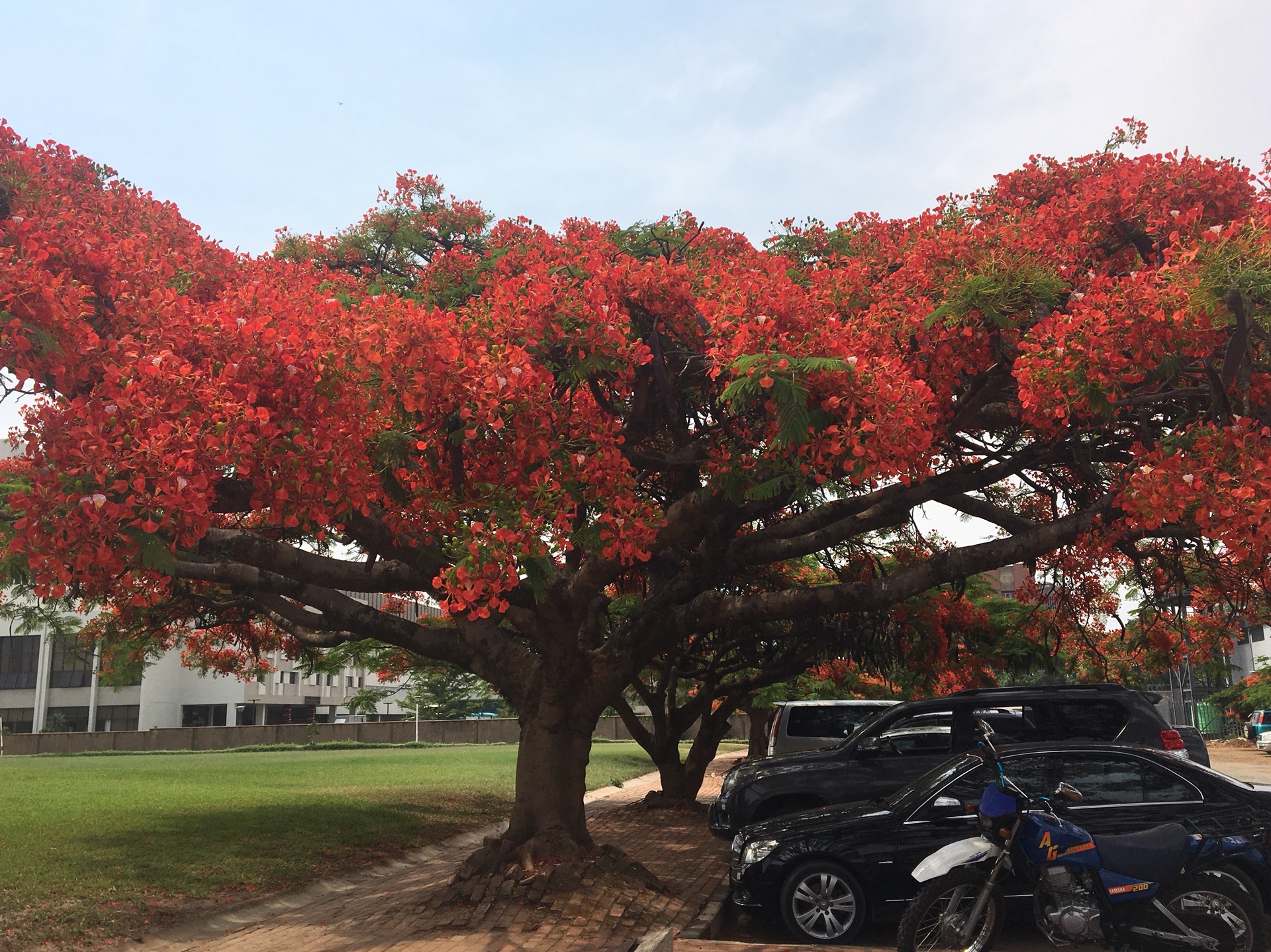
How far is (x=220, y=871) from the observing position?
11242 millimetres

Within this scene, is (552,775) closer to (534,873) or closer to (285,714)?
(534,873)

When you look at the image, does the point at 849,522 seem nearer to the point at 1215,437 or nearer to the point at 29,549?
the point at 1215,437

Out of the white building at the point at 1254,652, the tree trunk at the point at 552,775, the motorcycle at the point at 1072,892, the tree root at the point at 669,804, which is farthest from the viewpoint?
the white building at the point at 1254,652

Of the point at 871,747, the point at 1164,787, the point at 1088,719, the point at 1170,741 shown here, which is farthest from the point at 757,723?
the point at 1164,787

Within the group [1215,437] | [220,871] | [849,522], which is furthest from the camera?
[220,871]

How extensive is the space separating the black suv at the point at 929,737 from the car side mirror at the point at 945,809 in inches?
82.5

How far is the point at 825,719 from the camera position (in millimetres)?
14938

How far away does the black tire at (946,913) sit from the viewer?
5.95 metres

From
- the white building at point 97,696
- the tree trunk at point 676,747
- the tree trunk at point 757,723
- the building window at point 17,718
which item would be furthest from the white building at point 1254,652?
the building window at point 17,718

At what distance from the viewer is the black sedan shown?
733 centimetres

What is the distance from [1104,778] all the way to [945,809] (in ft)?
3.77

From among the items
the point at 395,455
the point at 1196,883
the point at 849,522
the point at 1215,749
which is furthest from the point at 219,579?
the point at 1215,749

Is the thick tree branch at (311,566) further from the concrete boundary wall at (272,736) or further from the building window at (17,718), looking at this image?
the building window at (17,718)

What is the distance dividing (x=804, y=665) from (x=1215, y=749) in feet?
106
